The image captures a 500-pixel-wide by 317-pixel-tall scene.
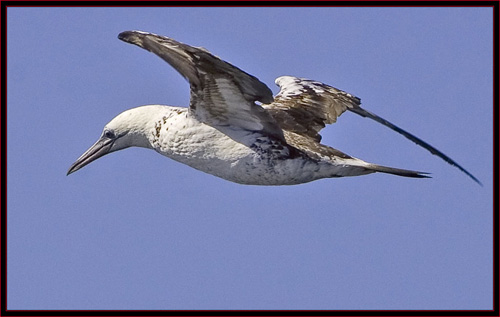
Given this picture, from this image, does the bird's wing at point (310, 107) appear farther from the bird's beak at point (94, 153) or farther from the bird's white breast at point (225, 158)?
the bird's beak at point (94, 153)

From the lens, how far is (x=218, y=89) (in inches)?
537

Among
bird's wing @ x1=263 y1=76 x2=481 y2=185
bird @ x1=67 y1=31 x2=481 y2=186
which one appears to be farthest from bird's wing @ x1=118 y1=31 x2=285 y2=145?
bird's wing @ x1=263 y1=76 x2=481 y2=185

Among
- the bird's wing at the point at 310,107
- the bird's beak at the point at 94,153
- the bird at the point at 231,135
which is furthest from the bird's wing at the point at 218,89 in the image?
the bird's beak at the point at 94,153

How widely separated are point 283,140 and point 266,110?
1.37ft

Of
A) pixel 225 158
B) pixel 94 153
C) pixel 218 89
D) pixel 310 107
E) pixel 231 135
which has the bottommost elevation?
pixel 94 153

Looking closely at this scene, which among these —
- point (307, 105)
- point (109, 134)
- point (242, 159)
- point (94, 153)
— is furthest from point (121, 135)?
point (307, 105)

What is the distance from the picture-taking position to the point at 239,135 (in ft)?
46.2

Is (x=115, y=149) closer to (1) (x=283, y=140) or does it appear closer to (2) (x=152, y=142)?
(2) (x=152, y=142)

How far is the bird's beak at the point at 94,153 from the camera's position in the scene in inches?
597

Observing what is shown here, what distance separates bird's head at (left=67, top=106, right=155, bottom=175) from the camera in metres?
14.7

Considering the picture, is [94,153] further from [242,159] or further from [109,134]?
A: [242,159]

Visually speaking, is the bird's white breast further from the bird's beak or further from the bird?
the bird's beak

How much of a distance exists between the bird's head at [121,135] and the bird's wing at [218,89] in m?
0.82

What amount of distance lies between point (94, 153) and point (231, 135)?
6.16ft
